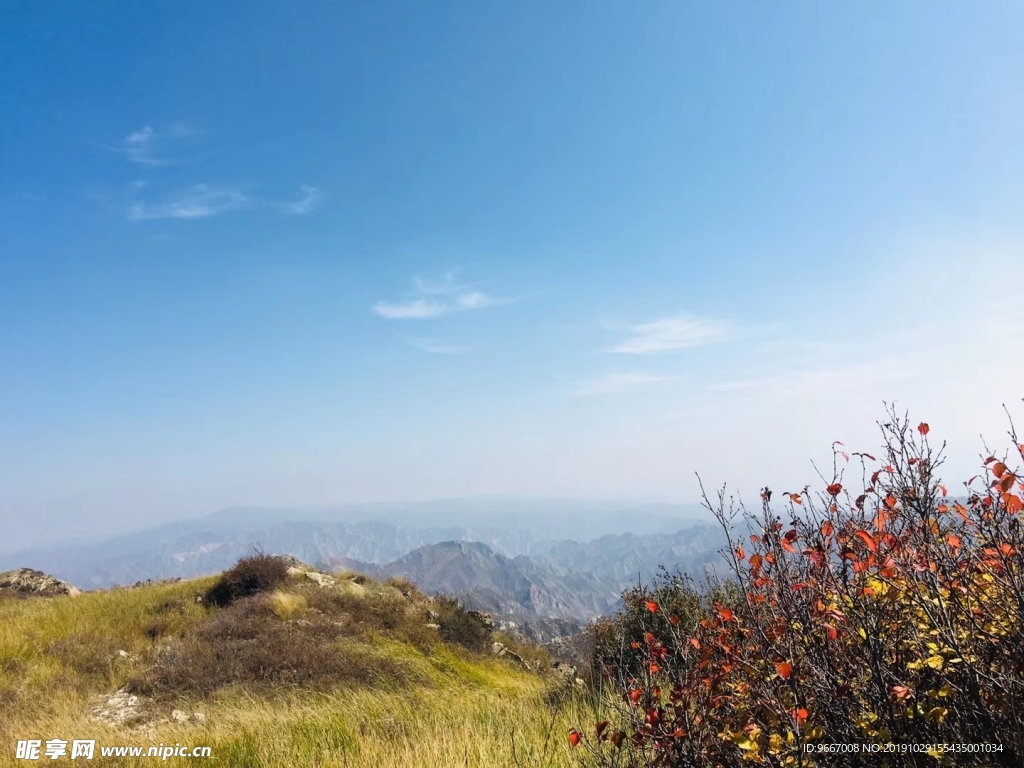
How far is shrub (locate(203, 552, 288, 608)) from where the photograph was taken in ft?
56.0

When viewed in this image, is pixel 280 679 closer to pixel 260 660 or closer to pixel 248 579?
pixel 260 660

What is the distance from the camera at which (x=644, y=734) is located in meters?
3.87

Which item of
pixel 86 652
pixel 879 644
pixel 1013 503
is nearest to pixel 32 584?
pixel 86 652

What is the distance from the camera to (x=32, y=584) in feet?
73.5

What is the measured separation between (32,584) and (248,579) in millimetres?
12540

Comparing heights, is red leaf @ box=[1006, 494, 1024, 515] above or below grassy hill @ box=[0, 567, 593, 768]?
above

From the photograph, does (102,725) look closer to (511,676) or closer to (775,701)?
(775,701)

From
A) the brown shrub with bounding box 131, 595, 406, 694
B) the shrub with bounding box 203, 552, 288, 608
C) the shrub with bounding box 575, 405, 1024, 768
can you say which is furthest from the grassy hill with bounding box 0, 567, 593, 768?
the shrub with bounding box 575, 405, 1024, 768

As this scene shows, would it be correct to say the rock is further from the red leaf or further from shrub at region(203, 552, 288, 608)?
the red leaf

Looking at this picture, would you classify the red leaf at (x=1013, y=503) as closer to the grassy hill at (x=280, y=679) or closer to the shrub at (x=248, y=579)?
the grassy hill at (x=280, y=679)

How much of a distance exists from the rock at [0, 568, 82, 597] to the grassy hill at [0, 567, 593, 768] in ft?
13.1

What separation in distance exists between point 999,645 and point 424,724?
7.01 m

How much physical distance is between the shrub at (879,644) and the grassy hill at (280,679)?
2.04 metres

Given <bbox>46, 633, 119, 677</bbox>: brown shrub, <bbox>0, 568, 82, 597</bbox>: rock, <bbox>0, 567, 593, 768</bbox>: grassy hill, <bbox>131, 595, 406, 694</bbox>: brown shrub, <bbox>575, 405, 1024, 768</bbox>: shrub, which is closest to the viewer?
<bbox>575, 405, 1024, 768</bbox>: shrub
